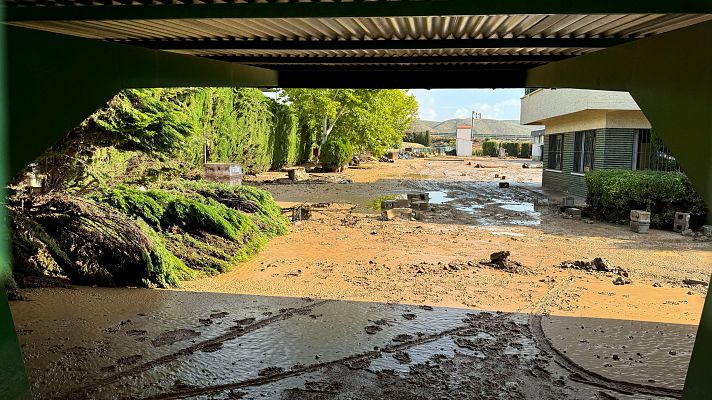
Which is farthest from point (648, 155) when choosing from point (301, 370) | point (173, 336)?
point (173, 336)

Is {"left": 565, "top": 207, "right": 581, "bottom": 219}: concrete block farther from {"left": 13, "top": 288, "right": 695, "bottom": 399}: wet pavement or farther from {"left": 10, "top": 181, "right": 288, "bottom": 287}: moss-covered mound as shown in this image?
{"left": 10, "top": 181, "right": 288, "bottom": 287}: moss-covered mound

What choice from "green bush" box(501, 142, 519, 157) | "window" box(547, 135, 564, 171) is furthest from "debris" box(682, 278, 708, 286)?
"green bush" box(501, 142, 519, 157)

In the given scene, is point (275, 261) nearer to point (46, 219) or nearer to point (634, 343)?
point (46, 219)

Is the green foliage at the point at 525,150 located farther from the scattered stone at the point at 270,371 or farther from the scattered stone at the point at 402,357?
the scattered stone at the point at 270,371

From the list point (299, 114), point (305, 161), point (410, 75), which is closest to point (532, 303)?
point (410, 75)

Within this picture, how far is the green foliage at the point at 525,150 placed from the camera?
7193 centimetres

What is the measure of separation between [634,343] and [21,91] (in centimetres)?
667

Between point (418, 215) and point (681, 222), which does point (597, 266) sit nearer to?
point (681, 222)

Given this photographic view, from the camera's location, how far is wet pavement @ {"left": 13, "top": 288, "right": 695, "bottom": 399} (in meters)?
5.03

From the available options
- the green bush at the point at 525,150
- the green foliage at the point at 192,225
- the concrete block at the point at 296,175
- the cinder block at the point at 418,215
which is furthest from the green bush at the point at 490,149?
the green foliage at the point at 192,225

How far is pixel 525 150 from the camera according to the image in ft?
239

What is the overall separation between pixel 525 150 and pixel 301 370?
7189 cm

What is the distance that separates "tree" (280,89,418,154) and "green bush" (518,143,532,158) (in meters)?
35.1

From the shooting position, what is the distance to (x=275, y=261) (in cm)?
1036
